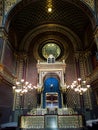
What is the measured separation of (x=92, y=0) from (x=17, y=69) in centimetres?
1011

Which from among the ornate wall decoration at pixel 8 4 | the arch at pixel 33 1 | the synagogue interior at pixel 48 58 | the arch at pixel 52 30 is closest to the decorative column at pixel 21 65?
the synagogue interior at pixel 48 58

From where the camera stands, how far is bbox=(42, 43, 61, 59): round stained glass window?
A: 1580cm

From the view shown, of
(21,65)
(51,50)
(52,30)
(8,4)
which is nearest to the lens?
(8,4)

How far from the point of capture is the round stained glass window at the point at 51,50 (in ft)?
51.9

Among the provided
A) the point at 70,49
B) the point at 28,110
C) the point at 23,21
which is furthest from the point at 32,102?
the point at 23,21

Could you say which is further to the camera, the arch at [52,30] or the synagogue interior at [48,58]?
the arch at [52,30]

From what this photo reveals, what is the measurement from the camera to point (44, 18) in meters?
14.7

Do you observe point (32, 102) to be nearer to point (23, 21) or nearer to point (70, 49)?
point (70, 49)

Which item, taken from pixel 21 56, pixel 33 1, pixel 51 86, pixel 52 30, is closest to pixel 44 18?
pixel 52 30

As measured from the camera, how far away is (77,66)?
48.2ft

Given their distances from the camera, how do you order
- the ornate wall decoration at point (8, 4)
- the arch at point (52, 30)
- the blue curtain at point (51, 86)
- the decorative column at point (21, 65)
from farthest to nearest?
the arch at point (52, 30) < the decorative column at point (21, 65) < the blue curtain at point (51, 86) < the ornate wall decoration at point (8, 4)

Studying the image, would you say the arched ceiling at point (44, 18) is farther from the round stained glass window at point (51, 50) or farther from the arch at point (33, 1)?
the round stained glass window at point (51, 50)

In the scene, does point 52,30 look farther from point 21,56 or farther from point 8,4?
point 8,4

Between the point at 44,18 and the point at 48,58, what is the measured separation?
461 centimetres
